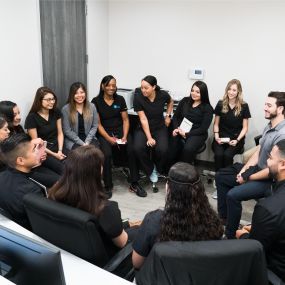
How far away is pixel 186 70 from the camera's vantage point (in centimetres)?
434

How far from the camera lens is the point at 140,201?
3562 mm

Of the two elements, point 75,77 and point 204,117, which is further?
point 75,77

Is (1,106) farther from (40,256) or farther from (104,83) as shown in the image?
(40,256)

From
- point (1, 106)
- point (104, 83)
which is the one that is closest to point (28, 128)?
point (1, 106)

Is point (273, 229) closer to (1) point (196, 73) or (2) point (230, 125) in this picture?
(2) point (230, 125)

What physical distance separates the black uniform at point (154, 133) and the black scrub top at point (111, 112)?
193mm

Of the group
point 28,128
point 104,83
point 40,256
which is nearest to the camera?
point 40,256

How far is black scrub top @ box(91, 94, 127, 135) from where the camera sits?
3.86m

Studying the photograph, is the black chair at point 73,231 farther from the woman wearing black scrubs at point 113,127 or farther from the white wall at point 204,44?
the white wall at point 204,44

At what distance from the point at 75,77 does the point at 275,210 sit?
9.87 feet

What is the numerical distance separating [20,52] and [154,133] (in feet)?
5.45

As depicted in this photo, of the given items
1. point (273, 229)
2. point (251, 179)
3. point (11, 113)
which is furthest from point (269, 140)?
point (11, 113)

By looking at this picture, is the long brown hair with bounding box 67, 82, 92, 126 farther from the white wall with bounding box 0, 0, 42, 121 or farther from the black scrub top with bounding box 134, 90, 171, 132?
the black scrub top with bounding box 134, 90, 171, 132

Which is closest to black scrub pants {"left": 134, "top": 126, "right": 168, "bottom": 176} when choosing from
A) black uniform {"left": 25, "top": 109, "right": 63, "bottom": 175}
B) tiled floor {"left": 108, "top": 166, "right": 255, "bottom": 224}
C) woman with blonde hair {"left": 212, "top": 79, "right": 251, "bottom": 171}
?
tiled floor {"left": 108, "top": 166, "right": 255, "bottom": 224}
